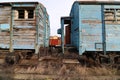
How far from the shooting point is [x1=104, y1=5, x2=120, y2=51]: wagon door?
10.2 m

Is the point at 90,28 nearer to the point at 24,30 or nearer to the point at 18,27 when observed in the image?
the point at 24,30

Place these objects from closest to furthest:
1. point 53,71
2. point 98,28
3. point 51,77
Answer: point 51,77
point 53,71
point 98,28

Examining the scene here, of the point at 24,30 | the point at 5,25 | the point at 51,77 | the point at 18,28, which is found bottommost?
the point at 51,77

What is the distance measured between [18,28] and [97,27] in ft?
15.8

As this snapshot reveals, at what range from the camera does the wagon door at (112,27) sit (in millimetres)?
10203

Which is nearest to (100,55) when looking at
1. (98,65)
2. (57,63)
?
(98,65)

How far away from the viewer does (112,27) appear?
1027cm

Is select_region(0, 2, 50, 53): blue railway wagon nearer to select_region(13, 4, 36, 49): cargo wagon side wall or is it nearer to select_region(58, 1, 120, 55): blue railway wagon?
select_region(13, 4, 36, 49): cargo wagon side wall

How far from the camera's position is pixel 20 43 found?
34.9ft

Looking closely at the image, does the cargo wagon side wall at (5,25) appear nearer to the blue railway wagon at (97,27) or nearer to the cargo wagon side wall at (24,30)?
the cargo wagon side wall at (24,30)

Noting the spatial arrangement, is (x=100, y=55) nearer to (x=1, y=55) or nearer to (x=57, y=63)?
(x=57, y=63)

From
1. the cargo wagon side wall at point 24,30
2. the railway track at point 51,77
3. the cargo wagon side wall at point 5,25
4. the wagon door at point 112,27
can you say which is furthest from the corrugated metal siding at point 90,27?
the cargo wagon side wall at point 5,25

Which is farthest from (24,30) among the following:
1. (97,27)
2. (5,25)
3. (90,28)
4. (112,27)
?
(112,27)

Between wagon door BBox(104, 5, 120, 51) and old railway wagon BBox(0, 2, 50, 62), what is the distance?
4161 mm
